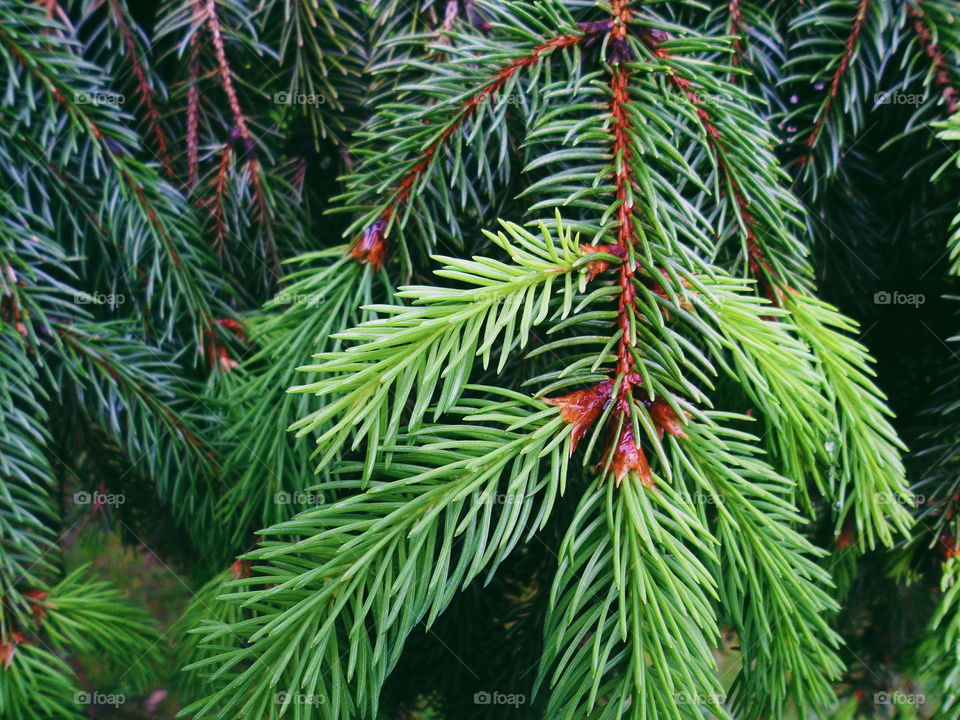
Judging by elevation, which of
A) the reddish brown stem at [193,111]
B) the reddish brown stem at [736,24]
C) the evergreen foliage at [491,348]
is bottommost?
the evergreen foliage at [491,348]

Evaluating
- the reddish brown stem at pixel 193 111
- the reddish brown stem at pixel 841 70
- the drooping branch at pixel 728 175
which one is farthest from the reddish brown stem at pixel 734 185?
the reddish brown stem at pixel 193 111

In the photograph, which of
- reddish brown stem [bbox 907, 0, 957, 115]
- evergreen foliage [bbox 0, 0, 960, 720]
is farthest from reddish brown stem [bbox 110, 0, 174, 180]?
reddish brown stem [bbox 907, 0, 957, 115]

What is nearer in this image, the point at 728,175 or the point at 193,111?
the point at 728,175

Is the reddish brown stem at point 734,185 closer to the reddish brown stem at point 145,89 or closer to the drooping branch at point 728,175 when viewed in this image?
the drooping branch at point 728,175

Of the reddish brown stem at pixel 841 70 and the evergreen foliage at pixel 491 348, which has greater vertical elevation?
the reddish brown stem at pixel 841 70

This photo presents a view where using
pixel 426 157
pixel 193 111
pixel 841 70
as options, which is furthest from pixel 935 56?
pixel 193 111

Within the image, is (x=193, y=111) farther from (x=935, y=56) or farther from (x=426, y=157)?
(x=935, y=56)

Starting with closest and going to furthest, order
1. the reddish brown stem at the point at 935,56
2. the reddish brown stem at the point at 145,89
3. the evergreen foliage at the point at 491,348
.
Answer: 1. the evergreen foliage at the point at 491,348
2. the reddish brown stem at the point at 935,56
3. the reddish brown stem at the point at 145,89

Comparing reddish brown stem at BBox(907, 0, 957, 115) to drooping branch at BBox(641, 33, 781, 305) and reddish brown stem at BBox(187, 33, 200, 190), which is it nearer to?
drooping branch at BBox(641, 33, 781, 305)

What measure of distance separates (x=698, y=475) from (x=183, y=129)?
54cm

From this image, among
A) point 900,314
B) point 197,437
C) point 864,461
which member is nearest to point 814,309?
point 864,461

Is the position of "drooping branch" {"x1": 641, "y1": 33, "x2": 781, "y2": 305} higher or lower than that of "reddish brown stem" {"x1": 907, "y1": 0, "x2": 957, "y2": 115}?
lower

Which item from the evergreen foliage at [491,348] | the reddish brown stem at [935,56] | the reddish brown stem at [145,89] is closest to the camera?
the evergreen foliage at [491,348]

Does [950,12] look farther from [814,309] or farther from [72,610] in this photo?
[72,610]
